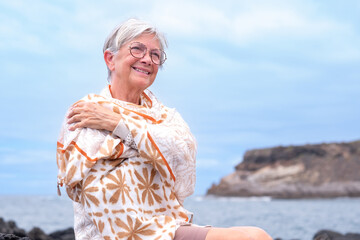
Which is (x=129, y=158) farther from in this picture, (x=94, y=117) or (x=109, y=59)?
(x=109, y=59)

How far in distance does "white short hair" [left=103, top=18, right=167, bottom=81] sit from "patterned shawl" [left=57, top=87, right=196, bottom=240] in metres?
0.27

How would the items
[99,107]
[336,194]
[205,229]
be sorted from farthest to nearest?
[336,194]
[99,107]
[205,229]

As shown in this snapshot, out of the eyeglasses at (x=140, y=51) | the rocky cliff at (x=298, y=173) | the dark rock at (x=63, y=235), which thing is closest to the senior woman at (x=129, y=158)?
the eyeglasses at (x=140, y=51)

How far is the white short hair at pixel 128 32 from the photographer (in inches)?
98.8

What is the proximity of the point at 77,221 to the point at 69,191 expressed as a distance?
0.15 meters

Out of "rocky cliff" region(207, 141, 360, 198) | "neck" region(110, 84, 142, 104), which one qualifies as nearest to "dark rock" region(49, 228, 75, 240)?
"neck" region(110, 84, 142, 104)

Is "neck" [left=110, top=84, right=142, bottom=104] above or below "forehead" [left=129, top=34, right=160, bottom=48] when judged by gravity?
below

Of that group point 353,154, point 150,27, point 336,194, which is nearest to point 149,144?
point 150,27

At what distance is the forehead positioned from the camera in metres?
2.53

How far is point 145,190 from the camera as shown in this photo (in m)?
2.33

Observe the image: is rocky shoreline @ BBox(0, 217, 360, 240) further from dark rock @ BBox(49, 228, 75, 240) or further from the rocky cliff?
the rocky cliff

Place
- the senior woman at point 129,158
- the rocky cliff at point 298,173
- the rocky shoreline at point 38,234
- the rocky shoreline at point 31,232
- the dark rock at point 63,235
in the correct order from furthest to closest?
the rocky cliff at point 298,173
the dark rock at point 63,235
the rocky shoreline at point 31,232
the rocky shoreline at point 38,234
the senior woman at point 129,158

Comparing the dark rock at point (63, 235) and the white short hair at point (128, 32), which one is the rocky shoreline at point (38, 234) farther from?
the white short hair at point (128, 32)

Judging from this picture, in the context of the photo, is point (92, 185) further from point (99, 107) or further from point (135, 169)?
point (99, 107)
